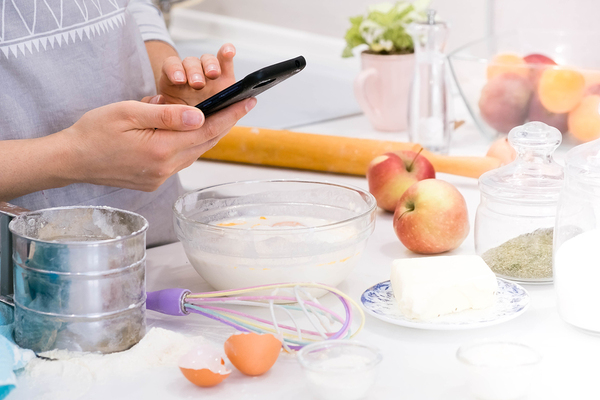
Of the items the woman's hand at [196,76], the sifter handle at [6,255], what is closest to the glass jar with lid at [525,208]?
the woman's hand at [196,76]

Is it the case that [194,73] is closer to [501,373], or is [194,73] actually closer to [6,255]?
[6,255]

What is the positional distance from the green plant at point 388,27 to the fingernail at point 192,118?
101 centimetres

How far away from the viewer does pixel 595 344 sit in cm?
66

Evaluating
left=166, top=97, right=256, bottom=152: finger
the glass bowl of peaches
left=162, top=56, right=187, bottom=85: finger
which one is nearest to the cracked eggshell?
left=166, top=97, right=256, bottom=152: finger

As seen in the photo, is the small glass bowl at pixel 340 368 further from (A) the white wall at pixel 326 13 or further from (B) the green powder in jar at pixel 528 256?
(A) the white wall at pixel 326 13

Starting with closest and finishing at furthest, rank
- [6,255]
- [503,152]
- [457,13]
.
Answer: [6,255]
[503,152]
[457,13]

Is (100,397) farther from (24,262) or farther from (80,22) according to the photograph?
(80,22)

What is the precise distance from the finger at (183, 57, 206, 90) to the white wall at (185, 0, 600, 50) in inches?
29.8

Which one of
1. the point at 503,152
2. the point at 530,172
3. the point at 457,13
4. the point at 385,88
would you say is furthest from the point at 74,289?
the point at 457,13

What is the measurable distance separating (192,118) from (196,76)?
0.25m

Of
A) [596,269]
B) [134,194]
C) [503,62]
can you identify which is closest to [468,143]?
[503,62]

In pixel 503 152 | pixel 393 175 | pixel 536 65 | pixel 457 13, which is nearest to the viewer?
pixel 393 175

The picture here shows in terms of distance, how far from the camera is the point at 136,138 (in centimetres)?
81

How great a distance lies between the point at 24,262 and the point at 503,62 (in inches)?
46.5
